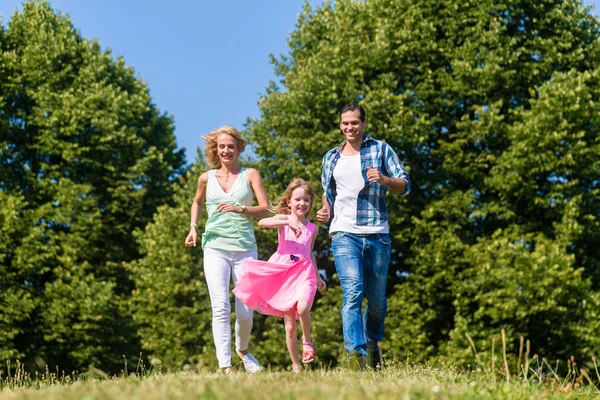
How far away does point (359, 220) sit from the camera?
8.20 m

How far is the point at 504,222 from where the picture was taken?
2267cm

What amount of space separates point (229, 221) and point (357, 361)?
212 centimetres

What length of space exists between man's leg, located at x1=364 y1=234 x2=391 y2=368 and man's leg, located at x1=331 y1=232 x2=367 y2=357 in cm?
14

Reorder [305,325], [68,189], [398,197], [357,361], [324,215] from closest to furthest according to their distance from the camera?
[357,361]
[324,215]
[305,325]
[398,197]
[68,189]

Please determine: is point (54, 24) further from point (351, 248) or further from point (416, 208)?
point (351, 248)

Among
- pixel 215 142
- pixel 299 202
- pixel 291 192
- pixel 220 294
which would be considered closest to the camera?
pixel 220 294

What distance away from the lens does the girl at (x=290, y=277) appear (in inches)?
330

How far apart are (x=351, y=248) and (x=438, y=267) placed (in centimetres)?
1400

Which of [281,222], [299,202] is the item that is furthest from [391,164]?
[281,222]

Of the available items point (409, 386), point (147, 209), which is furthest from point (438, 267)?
point (409, 386)

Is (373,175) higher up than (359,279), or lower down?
higher up

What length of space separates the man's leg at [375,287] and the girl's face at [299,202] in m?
0.88

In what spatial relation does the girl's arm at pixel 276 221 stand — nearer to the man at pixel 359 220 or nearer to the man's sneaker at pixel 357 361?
the man at pixel 359 220

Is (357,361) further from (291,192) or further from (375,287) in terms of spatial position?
(291,192)
